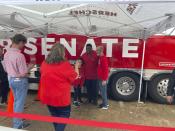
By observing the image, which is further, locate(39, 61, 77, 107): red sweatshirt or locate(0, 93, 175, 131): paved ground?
locate(0, 93, 175, 131): paved ground

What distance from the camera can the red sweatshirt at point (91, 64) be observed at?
30.8 feet

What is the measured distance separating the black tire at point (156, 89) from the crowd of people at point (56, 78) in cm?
148

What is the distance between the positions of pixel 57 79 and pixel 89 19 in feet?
9.76

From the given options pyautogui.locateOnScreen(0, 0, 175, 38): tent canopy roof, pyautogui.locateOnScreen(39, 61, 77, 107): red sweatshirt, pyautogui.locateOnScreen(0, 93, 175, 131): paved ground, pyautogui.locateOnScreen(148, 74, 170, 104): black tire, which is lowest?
pyautogui.locateOnScreen(0, 93, 175, 131): paved ground

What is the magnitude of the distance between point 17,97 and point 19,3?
196 centimetres

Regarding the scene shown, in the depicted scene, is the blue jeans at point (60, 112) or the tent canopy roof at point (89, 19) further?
the tent canopy roof at point (89, 19)

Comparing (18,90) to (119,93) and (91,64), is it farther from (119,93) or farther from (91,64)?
(119,93)

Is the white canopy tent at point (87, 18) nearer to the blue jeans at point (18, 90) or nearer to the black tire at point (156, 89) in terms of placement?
the black tire at point (156, 89)

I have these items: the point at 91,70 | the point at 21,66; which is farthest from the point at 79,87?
the point at 21,66

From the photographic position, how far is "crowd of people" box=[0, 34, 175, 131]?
5.66m

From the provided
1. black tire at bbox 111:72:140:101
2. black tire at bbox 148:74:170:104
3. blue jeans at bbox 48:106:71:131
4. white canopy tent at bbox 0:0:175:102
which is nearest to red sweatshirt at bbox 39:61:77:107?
blue jeans at bbox 48:106:71:131

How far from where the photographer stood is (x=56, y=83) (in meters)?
5.65

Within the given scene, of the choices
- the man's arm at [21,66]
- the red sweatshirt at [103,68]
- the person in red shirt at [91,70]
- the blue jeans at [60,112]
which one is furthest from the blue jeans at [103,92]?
the blue jeans at [60,112]

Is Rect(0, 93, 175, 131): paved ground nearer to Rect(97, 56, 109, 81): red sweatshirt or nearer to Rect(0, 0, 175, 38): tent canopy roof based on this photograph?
Rect(97, 56, 109, 81): red sweatshirt
